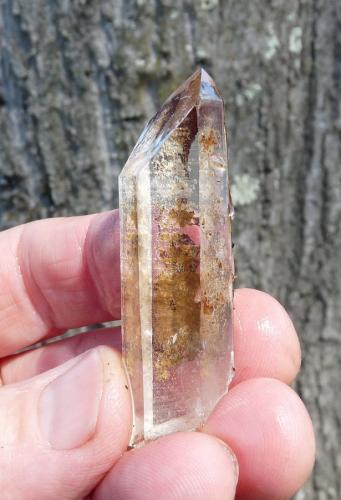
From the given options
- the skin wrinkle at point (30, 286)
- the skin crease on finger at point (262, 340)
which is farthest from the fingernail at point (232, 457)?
the skin wrinkle at point (30, 286)

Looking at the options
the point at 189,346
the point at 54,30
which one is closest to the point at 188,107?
the point at 189,346

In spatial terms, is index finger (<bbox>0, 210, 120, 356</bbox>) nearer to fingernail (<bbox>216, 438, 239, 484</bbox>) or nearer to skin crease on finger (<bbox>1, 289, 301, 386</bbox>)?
skin crease on finger (<bbox>1, 289, 301, 386</bbox>)

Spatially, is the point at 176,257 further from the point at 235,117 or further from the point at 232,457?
the point at 235,117

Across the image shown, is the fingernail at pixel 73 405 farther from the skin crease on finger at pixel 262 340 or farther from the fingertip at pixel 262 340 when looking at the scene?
the fingertip at pixel 262 340

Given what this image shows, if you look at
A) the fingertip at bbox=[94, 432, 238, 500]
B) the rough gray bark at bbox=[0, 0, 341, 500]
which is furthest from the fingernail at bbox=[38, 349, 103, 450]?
the rough gray bark at bbox=[0, 0, 341, 500]

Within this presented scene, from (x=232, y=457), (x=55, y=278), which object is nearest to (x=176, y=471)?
(x=232, y=457)
